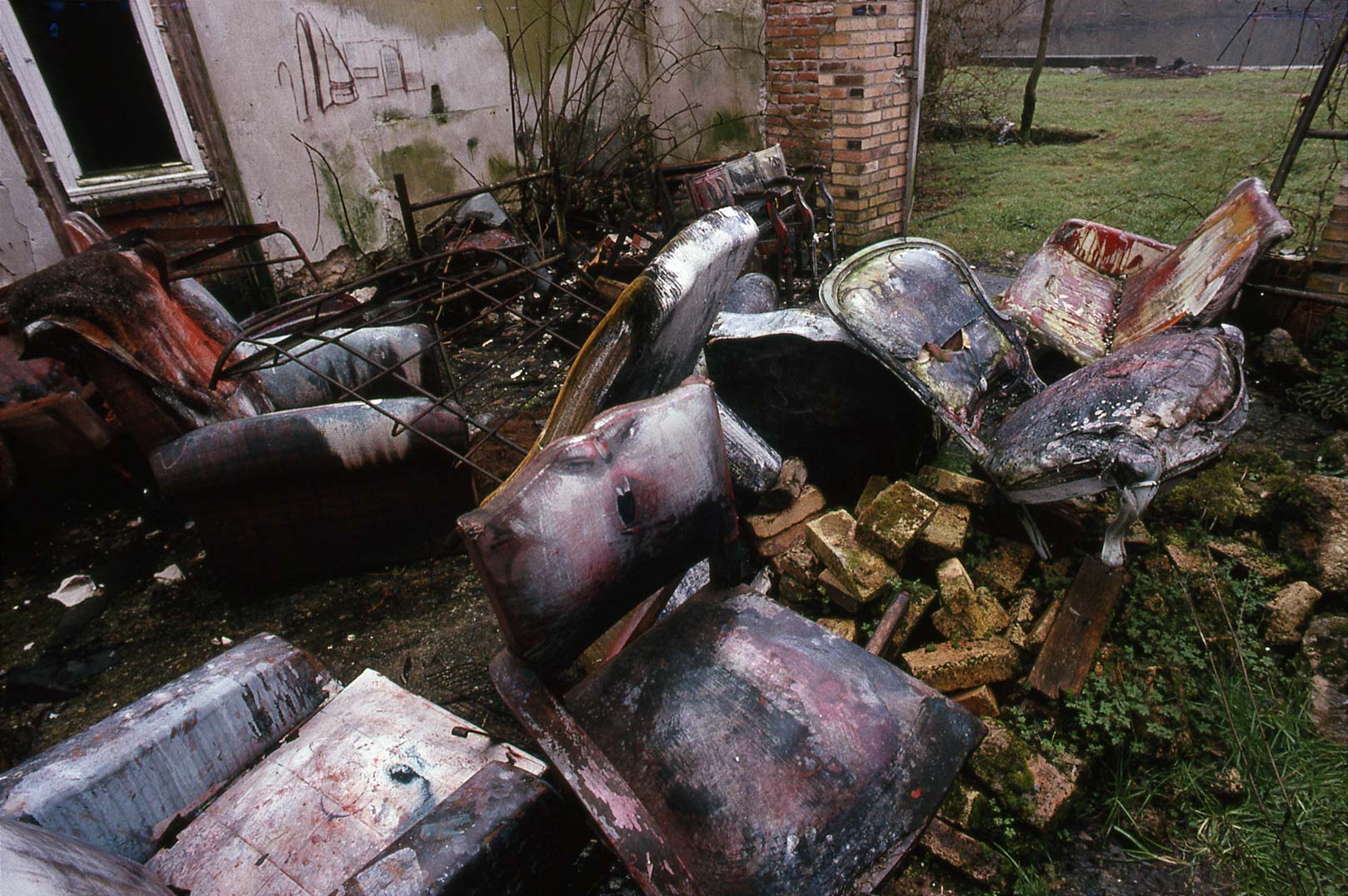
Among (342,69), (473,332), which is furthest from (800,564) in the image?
(342,69)

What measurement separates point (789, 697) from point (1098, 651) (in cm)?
126

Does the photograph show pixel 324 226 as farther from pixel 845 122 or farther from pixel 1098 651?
pixel 1098 651

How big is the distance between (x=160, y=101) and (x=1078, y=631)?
5429 millimetres

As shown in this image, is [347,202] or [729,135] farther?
[729,135]

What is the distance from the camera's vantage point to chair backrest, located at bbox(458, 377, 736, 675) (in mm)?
1127

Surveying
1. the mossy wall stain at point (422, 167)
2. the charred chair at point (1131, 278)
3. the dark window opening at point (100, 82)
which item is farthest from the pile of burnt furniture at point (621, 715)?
the mossy wall stain at point (422, 167)

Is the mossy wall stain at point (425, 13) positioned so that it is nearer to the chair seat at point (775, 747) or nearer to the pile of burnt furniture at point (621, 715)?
the pile of burnt furniture at point (621, 715)

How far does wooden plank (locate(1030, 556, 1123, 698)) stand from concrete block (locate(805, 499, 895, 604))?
1.61 feet

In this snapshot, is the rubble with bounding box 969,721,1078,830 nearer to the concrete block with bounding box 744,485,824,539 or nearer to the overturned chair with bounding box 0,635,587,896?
the concrete block with bounding box 744,485,824,539

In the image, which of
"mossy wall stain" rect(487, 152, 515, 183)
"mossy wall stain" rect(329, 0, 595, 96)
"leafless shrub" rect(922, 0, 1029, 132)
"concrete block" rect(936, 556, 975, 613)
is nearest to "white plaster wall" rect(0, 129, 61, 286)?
"mossy wall stain" rect(329, 0, 595, 96)

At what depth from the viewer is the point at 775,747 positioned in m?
Result: 1.28

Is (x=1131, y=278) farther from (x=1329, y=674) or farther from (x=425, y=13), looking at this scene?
(x=425, y=13)

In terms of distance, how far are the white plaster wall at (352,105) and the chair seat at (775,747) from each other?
4620mm

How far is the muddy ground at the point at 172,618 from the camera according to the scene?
7.94ft
